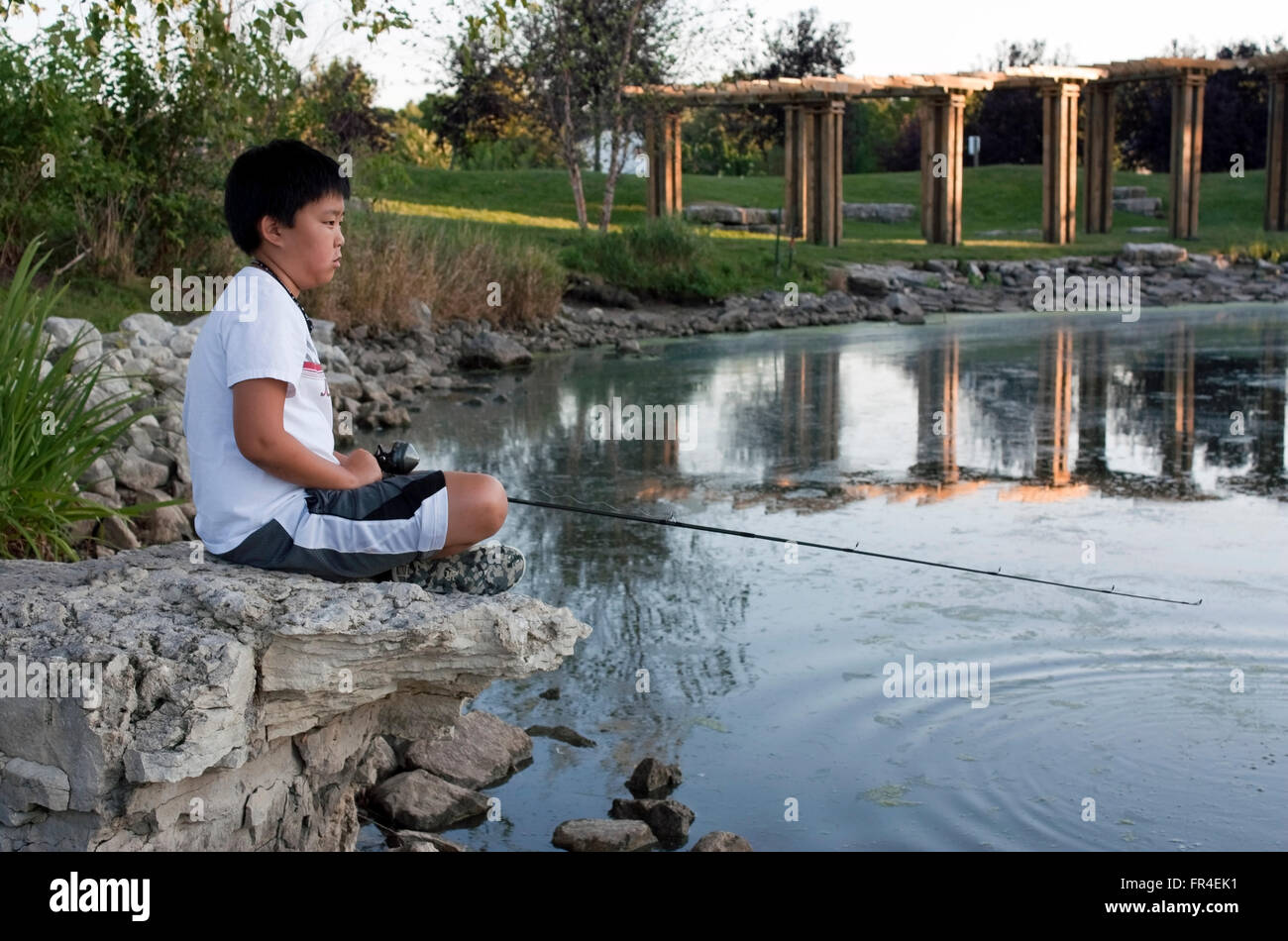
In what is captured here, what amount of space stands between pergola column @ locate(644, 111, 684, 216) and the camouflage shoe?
2336 centimetres

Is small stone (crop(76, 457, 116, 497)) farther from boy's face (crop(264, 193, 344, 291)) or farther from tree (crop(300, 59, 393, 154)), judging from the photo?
tree (crop(300, 59, 393, 154))

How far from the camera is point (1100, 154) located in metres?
31.1

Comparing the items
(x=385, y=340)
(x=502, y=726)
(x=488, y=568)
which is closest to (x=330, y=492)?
(x=488, y=568)

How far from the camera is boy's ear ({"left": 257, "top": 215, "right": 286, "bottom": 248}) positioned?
3.71 metres

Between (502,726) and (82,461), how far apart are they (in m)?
2.60

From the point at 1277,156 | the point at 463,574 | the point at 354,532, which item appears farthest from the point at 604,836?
the point at 1277,156

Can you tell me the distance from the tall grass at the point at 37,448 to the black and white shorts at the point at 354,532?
2549 millimetres

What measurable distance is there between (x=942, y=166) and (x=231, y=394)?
25.7 meters

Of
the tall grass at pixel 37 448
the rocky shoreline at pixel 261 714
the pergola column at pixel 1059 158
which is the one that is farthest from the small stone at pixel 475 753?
the pergola column at pixel 1059 158

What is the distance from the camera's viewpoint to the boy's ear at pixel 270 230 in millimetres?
3713

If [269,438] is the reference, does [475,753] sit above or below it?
below

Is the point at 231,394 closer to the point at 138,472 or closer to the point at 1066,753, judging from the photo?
the point at 1066,753

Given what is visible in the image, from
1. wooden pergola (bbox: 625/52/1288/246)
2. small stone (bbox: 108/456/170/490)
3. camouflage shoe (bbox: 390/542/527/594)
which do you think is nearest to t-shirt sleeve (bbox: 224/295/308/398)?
camouflage shoe (bbox: 390/542/527/594)
